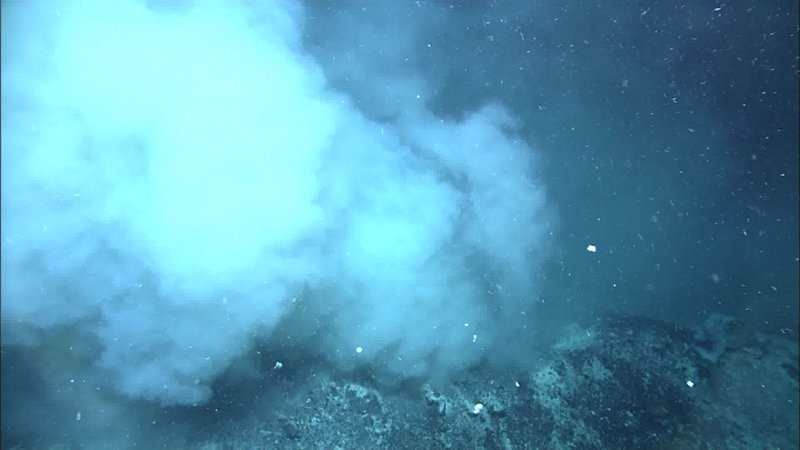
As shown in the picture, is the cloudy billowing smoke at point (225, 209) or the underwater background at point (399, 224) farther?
the underwater background at point (399, 224)

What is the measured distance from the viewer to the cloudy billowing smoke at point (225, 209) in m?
3.82

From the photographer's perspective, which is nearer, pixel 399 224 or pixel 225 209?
pixel 225 209

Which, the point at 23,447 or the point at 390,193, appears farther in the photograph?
the point at 390,193

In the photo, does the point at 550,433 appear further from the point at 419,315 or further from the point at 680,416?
the point at 419,315

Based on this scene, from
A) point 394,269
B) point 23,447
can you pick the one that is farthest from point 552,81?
point 23,447

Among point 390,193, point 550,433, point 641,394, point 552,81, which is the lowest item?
point 550,433

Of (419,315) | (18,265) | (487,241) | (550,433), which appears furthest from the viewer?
(487,241)

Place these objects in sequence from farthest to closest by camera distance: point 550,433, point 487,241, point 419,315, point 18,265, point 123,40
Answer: point 487,241
point 419,315
point 550,433
point 123,40
point 18,265

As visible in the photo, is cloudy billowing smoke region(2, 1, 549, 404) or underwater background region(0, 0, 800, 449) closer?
cloudy billowing smoke region(2, 1, 549, 404)

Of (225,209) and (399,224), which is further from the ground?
(399,224)

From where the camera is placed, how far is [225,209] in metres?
4.53

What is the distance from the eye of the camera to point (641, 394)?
4.75 metres

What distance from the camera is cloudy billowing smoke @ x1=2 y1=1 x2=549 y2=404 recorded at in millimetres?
3818

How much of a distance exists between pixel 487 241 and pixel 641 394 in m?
2.53
